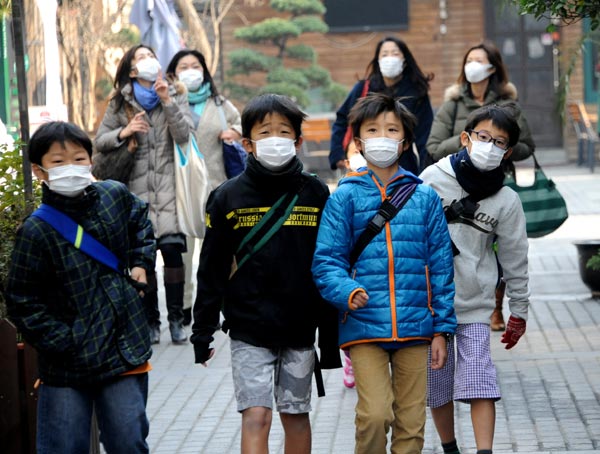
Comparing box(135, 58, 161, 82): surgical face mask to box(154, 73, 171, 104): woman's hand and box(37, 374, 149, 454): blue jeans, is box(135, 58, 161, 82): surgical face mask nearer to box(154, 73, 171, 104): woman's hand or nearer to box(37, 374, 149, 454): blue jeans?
box(154, 73, 171, 104): woman's hand

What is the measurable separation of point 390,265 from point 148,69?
4.17 m

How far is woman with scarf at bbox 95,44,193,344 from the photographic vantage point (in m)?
8.95

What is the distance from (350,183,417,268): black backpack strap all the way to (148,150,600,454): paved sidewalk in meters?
1.59

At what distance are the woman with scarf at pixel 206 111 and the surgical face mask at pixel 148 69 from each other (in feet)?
1.46

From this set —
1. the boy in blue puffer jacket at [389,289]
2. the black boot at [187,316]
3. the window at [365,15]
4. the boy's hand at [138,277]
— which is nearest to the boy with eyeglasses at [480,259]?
the boy in blue puffer jacket at [389,289]

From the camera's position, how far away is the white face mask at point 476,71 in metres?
8.70

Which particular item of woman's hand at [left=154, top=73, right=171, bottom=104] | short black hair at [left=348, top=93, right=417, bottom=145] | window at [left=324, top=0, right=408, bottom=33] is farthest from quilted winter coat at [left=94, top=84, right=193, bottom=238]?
window at [left=324, top=0, right=408, bottom=33]

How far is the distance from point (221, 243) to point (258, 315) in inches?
13.0

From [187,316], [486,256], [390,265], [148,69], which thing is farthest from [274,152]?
[187,316]

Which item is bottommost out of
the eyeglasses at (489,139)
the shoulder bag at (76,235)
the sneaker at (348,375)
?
the sneaker at (348,375)

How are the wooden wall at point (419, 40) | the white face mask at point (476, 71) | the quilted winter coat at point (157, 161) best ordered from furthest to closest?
the wooden wall at point (419, 40) → the quilted winter coat at point (157, 161) → the white face mask at point (476, 71)

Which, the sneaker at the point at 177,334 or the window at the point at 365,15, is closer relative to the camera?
the sneaker at the point at 177,334

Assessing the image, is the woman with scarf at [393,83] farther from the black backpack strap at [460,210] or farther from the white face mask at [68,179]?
the white face mask at [68,179]

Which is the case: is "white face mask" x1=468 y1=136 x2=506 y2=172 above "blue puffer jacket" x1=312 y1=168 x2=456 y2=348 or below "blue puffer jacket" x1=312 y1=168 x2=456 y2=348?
above
